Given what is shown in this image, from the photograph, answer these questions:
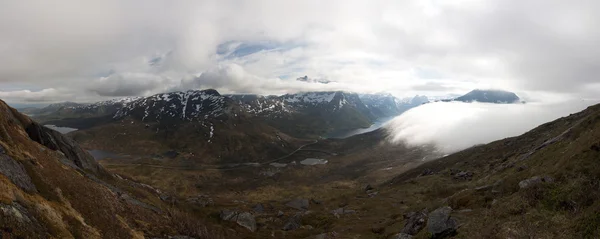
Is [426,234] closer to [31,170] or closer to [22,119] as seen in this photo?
[31,170]

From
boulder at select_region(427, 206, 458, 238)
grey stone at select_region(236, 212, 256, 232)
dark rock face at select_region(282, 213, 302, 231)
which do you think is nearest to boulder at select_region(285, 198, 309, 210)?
dark rock face at select_region(282, 213, 302, 231)

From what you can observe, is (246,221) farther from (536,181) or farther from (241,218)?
(536,181)

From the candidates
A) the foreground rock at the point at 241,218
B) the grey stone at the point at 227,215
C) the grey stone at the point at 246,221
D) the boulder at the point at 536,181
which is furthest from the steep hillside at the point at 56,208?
the boulder at the point at 536,181

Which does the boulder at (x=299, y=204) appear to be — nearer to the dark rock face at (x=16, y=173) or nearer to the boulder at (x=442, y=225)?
the boulder at (x=442, y=225)

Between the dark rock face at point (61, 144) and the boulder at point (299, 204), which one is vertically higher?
the dark rock face at point (61, 144)

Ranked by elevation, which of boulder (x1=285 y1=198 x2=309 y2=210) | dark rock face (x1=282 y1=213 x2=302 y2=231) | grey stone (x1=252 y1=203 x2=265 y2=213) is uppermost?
dark rock face (x1=282 y1=213 x2=302 y2=231)

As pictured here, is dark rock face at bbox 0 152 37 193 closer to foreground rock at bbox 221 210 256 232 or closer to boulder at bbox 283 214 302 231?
foreground rock at bbox 221 210 256 232
